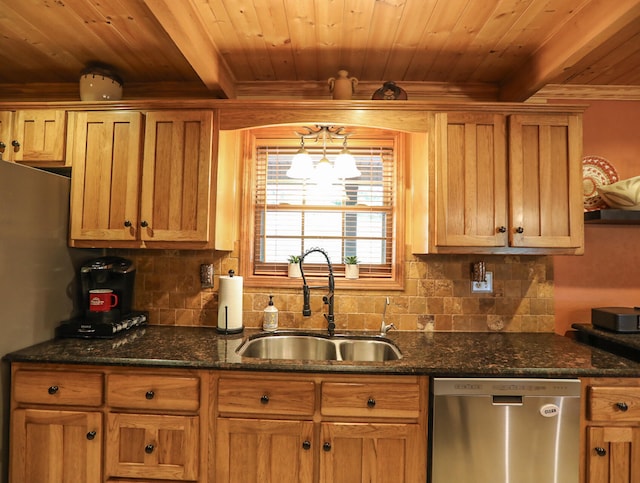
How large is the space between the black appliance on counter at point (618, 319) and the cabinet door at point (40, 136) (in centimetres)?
318

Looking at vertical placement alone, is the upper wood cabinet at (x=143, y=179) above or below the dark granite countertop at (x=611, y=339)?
above

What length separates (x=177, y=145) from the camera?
2.02 m

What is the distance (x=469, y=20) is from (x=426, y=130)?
54cm

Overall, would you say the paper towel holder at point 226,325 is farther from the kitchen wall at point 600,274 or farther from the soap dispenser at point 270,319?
the kitchen wall at point 600,274

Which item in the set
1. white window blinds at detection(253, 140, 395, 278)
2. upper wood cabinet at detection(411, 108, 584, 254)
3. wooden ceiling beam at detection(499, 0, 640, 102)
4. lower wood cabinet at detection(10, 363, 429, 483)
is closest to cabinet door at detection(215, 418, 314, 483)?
lower wood cabinet at detection(10, 363, 429, 483)

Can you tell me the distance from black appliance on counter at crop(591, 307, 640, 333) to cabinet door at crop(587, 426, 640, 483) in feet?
2.00

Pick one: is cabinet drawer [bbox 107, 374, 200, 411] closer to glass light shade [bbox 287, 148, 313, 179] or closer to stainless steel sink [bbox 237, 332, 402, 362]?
stainless steel sink [bbox 237, 332, 402, 362]

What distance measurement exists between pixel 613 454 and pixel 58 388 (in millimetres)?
2453

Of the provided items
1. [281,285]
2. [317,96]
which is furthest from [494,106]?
[281,285]

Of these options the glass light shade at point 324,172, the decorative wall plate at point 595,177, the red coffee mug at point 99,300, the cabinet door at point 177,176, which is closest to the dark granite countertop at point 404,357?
the red coffee mug at point 99,300

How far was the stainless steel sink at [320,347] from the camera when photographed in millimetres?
2098

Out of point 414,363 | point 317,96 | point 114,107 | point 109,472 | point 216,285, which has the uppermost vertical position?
point 317,96

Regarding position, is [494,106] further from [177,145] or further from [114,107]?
[114,107]

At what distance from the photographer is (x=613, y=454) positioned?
5.17 feet
